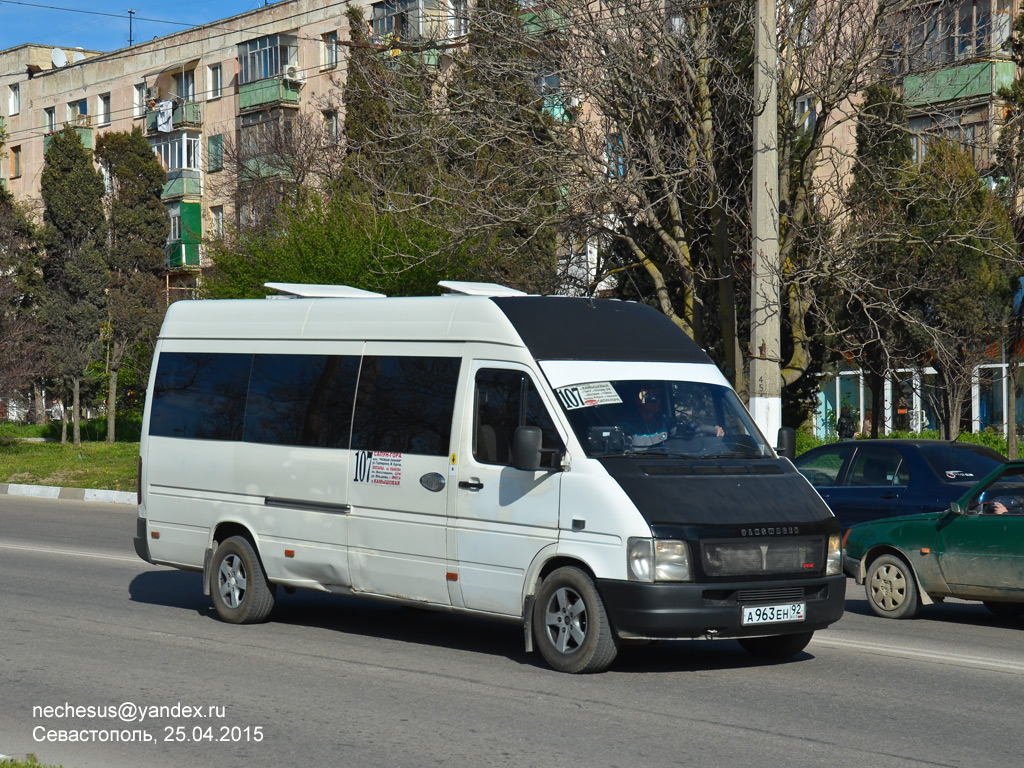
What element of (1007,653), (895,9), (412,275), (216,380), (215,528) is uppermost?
(895,9)

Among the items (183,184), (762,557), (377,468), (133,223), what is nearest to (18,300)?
(133,223)

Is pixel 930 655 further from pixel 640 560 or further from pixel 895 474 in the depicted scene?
pixel 895 474

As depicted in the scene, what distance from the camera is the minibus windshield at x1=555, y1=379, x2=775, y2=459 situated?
8.38 meters

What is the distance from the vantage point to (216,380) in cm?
1079

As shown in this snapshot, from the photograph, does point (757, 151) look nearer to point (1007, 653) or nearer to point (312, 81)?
point (1007, 653)

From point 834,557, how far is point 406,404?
3002mm

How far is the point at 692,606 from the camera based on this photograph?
25.7 ft

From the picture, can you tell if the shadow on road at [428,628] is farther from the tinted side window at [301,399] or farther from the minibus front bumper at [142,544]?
the tinted side window at [301,399]

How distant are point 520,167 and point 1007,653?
42.1 feet

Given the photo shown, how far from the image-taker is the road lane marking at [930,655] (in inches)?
341

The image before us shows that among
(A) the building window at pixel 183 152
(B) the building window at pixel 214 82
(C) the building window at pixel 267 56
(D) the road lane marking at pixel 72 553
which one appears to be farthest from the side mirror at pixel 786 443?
(B) the building window at pixel 214 82

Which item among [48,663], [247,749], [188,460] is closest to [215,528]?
[188,460]

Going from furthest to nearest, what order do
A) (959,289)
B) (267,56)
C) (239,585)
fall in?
(267,56), (959,289), (239,585)

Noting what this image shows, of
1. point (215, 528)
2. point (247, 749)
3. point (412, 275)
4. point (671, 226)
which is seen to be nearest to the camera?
point (247, 749)
